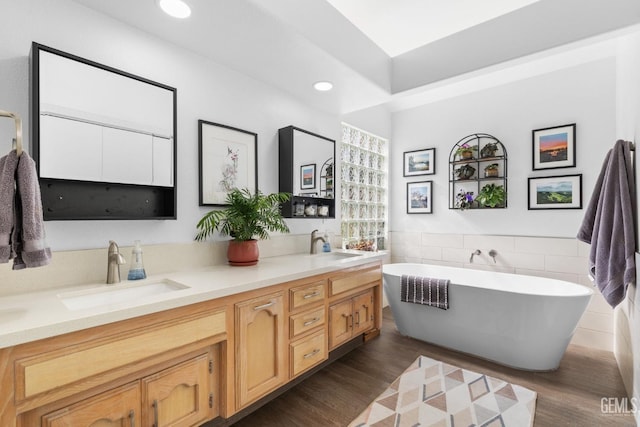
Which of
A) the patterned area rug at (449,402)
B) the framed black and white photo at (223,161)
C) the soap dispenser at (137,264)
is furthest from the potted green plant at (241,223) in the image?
the patterned area rug at (449,402)

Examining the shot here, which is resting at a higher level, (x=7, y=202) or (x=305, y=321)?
(x=7, y=202)

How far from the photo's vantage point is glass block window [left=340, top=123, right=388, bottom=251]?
347cm

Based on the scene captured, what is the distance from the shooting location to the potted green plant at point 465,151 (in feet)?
11.1

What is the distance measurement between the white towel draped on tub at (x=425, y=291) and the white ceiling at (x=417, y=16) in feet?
7.18

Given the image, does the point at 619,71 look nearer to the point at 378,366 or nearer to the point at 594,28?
the point at 594,28

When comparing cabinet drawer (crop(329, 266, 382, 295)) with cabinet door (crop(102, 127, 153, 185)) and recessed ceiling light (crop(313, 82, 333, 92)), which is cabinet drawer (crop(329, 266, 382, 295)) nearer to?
cabinet door (crop(102, 127, 153, 185))

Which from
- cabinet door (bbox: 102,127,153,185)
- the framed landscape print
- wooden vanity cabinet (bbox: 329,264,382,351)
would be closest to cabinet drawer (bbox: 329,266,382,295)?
wooden vanity cabinet (bbox: 329,264,382,351)

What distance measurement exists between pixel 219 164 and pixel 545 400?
8.90ft

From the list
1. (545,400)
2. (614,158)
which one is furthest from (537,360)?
(614,158)

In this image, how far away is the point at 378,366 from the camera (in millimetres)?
2387

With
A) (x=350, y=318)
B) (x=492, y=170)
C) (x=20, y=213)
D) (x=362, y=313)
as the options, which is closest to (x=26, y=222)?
(x=20, y=213)

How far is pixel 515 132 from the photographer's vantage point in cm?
316

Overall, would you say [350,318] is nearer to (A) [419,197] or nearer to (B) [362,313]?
(B) [362,313]
